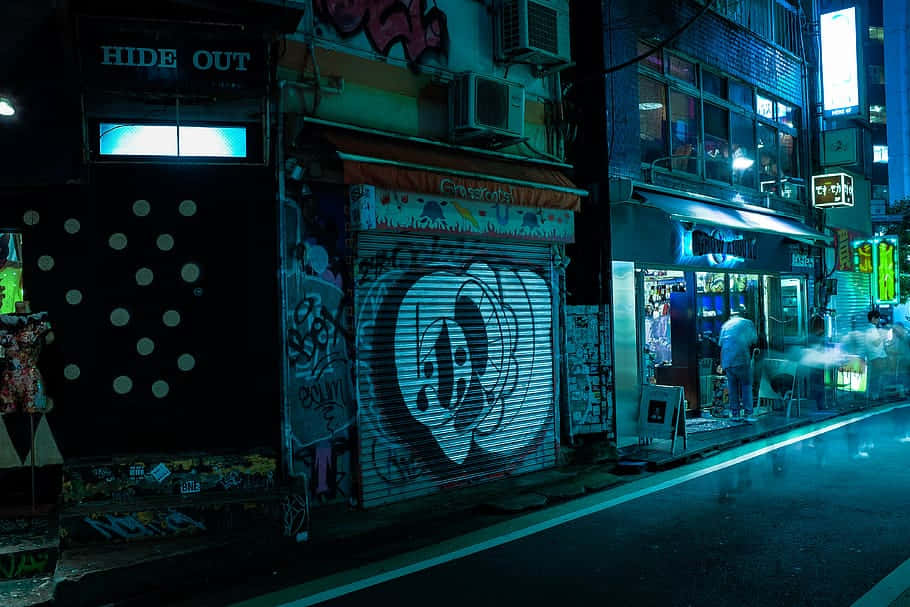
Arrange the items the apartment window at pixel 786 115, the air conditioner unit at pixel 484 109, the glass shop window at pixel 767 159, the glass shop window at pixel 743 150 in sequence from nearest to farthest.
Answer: the air conditioner unit at pixel 484 109 < the glass shop window at pixel 743 150 < the glass shop window at pixel 767 159 < the apartment window at pixel 786 115

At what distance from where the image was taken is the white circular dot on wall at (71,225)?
7137mm

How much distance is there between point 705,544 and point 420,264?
4.32 m

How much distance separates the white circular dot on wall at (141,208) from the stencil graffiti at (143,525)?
8.95 ft

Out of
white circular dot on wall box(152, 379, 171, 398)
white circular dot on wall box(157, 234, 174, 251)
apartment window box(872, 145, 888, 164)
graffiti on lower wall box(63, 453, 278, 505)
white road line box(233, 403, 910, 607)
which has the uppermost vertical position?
apartment window box(872, 145, 888, 164)

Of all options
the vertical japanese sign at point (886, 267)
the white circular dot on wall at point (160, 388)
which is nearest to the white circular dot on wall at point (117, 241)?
the white circular dot on wall at point (160, 388)

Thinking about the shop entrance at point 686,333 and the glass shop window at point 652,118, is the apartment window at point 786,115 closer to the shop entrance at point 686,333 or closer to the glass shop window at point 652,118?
the shop entrance at point 686,333

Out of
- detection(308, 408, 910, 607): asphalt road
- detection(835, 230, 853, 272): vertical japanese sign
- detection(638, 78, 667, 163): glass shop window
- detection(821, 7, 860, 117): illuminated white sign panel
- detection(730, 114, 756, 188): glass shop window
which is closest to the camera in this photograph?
detection(308, 408, 910, 607): asphalt road

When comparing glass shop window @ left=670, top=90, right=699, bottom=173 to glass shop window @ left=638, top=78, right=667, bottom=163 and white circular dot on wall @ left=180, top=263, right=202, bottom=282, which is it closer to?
glass shop window @ left=638, top=78, right=667, bottom=163

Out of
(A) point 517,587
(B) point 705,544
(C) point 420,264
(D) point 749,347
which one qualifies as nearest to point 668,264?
(D) point 749,347

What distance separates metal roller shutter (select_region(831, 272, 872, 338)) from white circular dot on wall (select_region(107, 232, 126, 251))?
58.7 feet

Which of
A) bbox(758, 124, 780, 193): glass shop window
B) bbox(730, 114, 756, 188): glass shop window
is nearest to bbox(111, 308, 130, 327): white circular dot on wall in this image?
bbox(730, 114, 756, 188): glass shop window

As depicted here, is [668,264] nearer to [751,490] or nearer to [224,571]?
[751,490]

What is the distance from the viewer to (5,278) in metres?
7.32

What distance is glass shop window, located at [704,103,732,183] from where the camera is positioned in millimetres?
15328
